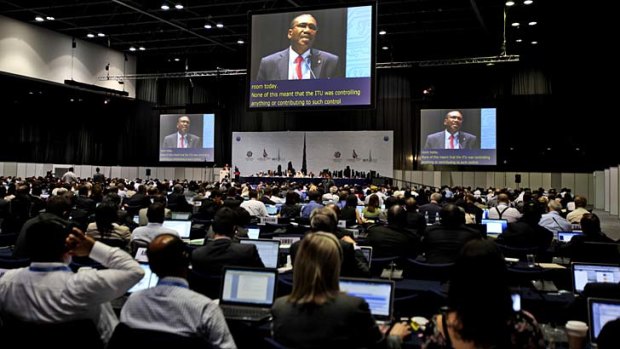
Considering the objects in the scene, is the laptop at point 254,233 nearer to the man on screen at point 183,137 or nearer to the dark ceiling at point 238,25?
the dark ceiling at point 238,25

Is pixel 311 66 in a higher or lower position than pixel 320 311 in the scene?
higher

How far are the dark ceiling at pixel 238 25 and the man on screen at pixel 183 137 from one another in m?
3.24

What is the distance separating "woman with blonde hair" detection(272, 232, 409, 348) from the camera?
2.50m

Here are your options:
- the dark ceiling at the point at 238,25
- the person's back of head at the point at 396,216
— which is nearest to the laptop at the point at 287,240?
the person's back of head at the point at 396,216

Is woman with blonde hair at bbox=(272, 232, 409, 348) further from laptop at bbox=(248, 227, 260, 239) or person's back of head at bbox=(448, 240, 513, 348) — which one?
laptop at bbox=(248, 227, 260, 239)

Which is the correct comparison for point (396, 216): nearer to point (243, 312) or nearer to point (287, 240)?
point (287, 240)

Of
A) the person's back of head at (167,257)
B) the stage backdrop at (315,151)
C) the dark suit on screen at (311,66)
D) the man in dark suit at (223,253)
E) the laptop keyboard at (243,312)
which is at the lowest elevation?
the laptop keyboard at (243,312)

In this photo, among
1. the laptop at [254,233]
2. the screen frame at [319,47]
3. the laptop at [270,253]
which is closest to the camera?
the laptop at [270,253]

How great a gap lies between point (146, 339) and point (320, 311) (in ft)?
2.57

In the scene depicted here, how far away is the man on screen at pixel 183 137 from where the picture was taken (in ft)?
92.4

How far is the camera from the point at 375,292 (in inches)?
135

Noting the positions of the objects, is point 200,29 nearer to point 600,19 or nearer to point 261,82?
point 261,82

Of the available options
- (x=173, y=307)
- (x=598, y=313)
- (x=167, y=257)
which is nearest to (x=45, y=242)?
(x=167, y=257)

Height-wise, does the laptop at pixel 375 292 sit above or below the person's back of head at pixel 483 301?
below
